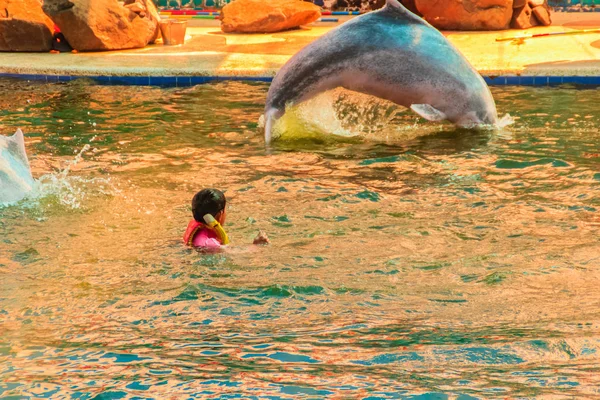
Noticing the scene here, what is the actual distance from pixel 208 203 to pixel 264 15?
11.8 meters

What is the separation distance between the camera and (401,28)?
900 cm

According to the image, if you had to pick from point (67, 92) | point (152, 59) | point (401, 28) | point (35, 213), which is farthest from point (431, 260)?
point (152, 59)

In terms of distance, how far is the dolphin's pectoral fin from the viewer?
335 inches

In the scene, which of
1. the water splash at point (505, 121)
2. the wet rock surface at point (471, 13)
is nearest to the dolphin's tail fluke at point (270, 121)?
the water splash at point (505, 121)

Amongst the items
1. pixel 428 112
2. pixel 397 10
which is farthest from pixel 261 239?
pixel 397 10

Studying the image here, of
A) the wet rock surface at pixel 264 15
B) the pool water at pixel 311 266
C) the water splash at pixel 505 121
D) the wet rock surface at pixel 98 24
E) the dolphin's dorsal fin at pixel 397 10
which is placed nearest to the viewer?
the pool water at pixel 311 266

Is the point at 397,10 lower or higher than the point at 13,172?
higher

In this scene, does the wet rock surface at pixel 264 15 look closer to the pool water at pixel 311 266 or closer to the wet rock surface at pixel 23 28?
the wet rock surface at pixel 23 28

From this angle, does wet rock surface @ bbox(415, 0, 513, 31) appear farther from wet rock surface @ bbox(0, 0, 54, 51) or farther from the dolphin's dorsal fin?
the dolphin's dorsal fin

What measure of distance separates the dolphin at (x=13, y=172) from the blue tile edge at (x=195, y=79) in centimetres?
564

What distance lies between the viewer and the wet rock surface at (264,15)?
1675 cm

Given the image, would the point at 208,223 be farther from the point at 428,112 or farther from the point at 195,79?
the point at 195,79

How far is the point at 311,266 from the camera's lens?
536 centimetres

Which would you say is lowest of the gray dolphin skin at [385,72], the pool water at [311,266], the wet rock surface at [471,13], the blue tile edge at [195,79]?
the pool water at [311,266]
